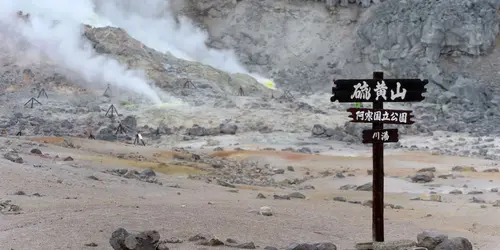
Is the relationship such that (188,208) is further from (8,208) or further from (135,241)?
(135,241)

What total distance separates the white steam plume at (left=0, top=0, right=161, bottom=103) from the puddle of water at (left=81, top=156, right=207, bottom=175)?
61.5ft

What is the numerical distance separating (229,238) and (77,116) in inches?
1085

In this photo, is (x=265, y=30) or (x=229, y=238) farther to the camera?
(x=265, y=30)

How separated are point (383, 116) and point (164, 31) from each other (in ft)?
160

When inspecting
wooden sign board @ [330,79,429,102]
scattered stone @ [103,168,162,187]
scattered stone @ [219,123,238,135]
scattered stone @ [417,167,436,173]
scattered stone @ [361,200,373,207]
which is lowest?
scattered stone @ [361,200,373,207]

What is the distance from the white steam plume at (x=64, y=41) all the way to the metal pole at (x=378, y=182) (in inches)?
1203

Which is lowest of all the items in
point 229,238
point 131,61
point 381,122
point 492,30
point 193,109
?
point 229,238

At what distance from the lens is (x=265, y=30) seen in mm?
55531

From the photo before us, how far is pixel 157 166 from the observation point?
62.5 ft

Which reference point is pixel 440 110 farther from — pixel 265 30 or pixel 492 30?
pixel 265 30

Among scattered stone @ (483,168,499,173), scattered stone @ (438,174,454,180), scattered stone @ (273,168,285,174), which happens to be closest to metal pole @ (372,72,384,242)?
scattered stone @ (438,174,454,180)

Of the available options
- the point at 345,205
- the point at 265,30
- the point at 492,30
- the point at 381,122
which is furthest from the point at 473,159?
the point at 265,30

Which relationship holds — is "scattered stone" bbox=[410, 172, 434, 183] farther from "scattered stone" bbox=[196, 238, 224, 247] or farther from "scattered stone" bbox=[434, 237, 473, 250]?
"scattered stone" bbox=[196, 238, 224, 247]

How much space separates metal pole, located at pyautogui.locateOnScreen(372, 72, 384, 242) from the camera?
812 cm
